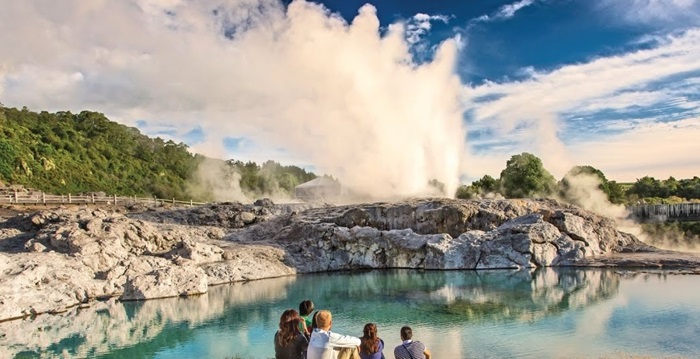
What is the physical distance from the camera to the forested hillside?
58.1 metres

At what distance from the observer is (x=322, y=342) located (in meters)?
6.50

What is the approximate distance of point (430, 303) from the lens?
19688 mm

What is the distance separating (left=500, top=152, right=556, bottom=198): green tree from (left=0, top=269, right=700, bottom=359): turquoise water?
3115 cm

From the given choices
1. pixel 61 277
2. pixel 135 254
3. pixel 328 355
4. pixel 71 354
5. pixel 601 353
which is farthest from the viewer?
pixel 135 254

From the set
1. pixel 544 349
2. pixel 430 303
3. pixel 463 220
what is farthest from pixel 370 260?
pixel 544 349

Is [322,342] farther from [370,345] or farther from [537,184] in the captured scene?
[537,184]

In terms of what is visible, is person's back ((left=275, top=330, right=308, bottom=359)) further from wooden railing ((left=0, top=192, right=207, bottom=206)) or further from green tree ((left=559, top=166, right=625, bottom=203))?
green tree ((left=559, top=166, right=625, bottom=203))

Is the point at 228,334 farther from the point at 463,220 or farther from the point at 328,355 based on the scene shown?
the point at 463,220

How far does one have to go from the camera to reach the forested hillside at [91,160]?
5812 cm

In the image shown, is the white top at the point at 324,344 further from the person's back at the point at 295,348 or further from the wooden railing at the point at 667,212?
the wooden railing at the point at 667,212

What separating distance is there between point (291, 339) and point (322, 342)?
95 centimetres

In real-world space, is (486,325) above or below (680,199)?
below

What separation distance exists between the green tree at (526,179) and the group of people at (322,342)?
51.3 m

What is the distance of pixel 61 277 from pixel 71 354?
8833 mm
